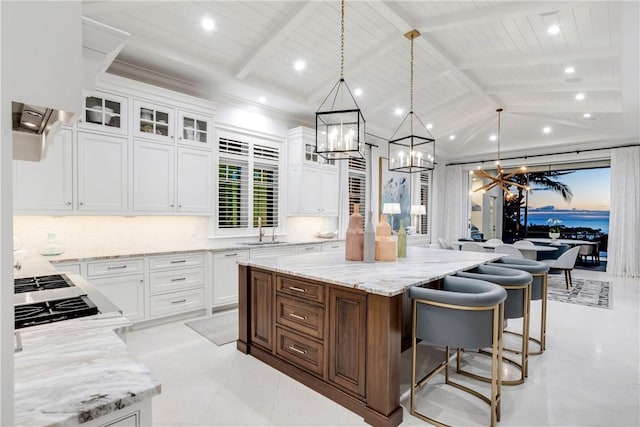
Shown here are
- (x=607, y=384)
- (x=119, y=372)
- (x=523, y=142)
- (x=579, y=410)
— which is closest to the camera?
(x=119, y=372)

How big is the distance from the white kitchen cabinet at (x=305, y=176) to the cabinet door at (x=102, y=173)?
264cm

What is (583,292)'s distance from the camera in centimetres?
586

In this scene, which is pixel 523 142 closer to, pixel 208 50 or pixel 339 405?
pixel 208 50

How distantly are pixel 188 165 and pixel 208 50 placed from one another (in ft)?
4.73

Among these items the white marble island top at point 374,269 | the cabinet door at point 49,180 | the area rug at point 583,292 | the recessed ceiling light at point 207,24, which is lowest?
the area rug at point 583,292

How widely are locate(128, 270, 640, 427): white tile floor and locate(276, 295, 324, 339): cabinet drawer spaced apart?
44 centimetres

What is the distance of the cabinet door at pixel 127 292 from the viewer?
138 inches

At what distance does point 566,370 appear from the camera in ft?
9.52

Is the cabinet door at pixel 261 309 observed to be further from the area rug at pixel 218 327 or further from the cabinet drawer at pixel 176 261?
the cabinet drawer at pixel 176 261

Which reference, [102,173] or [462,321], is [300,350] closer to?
[462,321]

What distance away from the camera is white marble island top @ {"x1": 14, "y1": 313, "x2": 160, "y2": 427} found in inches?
30.8

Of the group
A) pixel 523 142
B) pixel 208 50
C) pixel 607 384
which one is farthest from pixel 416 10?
pixel 523 142

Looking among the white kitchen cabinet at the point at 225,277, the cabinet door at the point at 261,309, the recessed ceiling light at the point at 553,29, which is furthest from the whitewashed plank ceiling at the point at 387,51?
the cabinet door at the point at 261,309

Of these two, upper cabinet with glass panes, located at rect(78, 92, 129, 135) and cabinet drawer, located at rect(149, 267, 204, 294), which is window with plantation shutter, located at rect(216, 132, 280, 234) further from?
upper cabinet with glass panes, located at rect(78, 92, 129, 135)
